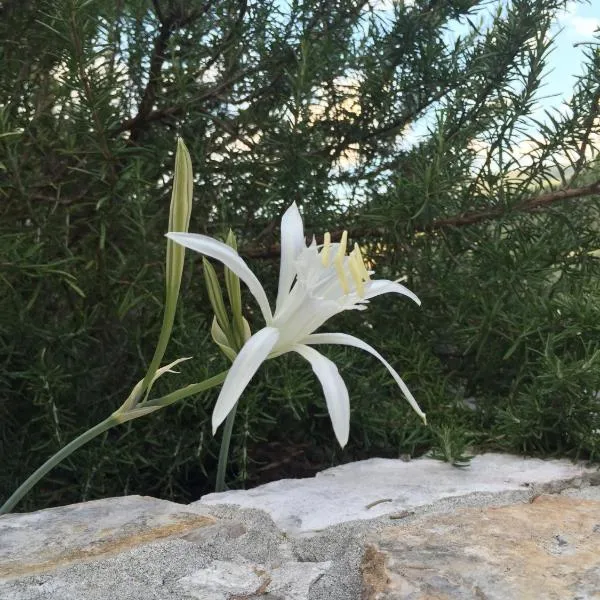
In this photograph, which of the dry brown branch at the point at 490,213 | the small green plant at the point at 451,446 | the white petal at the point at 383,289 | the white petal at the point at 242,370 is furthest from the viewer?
the dry brown branch at the point at 490,213

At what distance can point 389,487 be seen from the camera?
112cm

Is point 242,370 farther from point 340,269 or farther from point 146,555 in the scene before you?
point 146,555

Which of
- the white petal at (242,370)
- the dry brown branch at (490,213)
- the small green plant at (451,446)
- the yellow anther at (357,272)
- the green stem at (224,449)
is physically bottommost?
the small green plant at (451,446)

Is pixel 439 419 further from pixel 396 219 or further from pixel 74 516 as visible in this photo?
pixel 74 516

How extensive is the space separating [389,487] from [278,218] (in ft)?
1.75

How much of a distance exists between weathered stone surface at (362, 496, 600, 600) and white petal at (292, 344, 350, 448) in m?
0.18

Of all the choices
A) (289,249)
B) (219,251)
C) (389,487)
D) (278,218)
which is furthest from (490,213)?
(219,251)

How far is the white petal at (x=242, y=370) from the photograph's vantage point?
2.20 feet

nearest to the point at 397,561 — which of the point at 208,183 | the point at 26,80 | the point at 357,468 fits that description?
the point at 357,468

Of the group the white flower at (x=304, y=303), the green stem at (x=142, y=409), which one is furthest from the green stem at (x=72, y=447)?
the white flower at (x=304, y=303)

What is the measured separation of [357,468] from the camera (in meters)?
1.21

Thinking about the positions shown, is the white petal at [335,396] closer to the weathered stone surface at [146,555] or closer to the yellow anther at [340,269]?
the yellow anther at [340,269]

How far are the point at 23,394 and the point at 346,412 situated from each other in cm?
77

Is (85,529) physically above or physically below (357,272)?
below
